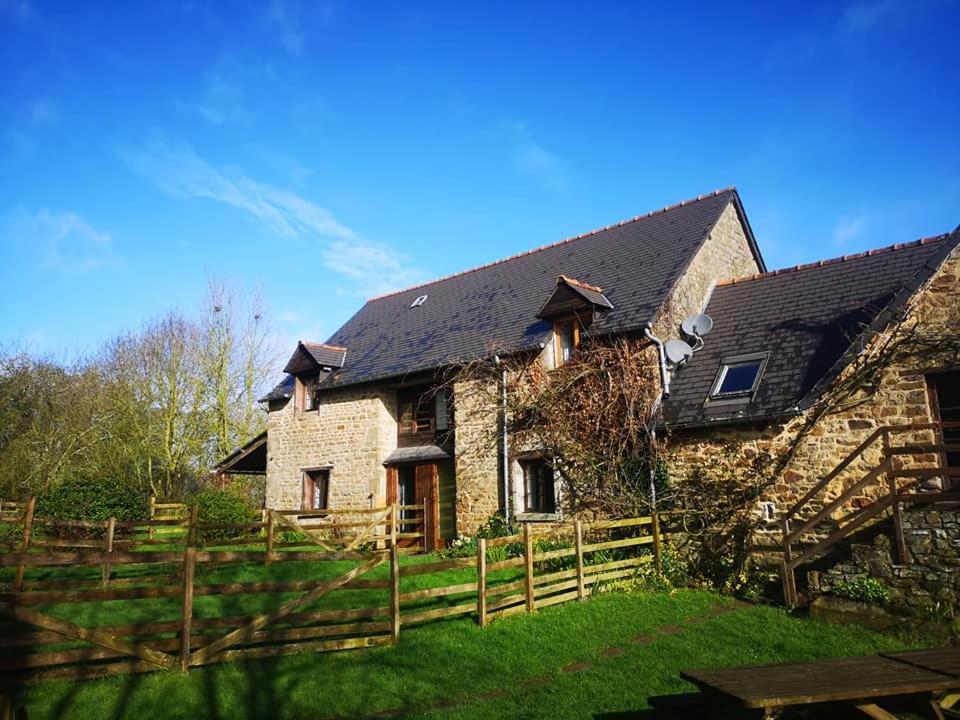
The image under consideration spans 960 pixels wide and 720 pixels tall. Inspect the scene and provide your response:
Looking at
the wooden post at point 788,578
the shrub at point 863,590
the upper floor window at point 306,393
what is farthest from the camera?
the upper floor window at point 306,393

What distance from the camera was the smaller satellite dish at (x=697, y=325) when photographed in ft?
47.6

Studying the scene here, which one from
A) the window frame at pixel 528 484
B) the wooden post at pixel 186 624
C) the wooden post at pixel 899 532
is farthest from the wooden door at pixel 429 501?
the wooden post at pixel 186 624

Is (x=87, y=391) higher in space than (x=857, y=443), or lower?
higher

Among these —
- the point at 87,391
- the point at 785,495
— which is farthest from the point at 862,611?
the point at 87,391

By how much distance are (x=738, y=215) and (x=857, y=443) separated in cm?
898

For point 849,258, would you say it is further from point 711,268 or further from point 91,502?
point 91,502

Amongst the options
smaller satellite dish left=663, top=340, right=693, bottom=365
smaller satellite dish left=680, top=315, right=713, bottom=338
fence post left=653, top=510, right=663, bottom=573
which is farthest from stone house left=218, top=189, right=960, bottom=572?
fence post left=653, top=510, right=663, bottom=573

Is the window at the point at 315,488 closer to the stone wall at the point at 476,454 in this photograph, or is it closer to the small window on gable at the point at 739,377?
the stone wall at the point at 476,454

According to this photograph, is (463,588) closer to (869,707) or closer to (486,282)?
(869,707)

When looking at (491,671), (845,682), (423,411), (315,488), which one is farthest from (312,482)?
(845,682)

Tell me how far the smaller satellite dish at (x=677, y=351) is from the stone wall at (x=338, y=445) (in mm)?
8083

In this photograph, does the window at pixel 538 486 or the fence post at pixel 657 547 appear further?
the window at pixel 538 486

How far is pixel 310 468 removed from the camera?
1984cm

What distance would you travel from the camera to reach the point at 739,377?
13.1 m
